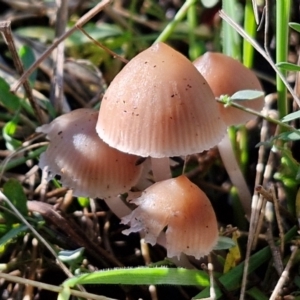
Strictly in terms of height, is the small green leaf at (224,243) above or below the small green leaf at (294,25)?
below

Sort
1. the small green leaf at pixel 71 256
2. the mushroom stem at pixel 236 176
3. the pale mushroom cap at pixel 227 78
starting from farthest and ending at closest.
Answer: the mushroom stem at pixel 236 176 < the pale mushroom cap at pixel 227 78 < the small green leaf at pixel 71 256

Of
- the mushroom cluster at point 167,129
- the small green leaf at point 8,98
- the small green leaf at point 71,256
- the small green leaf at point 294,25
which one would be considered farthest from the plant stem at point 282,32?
the small green leaf at point 8,98

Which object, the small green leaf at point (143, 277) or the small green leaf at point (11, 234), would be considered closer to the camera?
the small green leaf at point (143, 277)

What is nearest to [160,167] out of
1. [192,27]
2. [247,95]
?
[247,95]

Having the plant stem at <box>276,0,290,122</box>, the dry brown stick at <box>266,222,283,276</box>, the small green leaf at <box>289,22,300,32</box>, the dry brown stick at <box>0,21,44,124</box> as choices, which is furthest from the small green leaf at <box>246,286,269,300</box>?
the dry brown stick at <box>0,21,44,124</box>

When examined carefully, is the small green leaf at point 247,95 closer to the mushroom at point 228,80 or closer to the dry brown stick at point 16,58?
the mushroom at point 228,80
